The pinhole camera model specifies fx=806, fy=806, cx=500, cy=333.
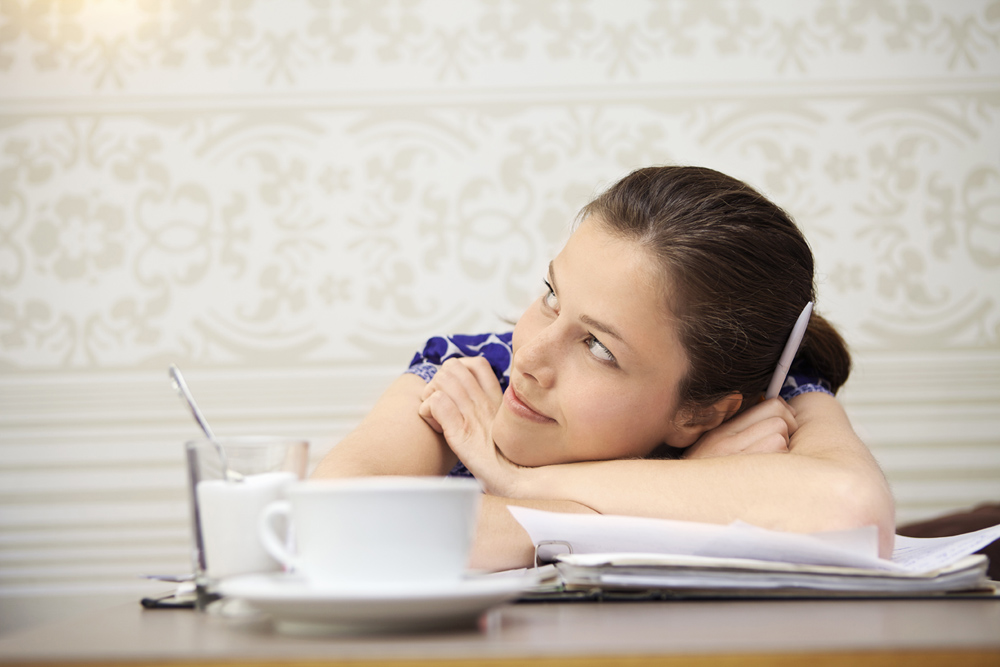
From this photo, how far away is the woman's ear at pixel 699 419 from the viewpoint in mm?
1066

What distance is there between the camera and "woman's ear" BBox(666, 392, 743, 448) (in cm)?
107

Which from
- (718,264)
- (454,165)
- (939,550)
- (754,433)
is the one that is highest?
(454,165)

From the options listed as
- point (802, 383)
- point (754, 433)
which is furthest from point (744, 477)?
point (802, 383)

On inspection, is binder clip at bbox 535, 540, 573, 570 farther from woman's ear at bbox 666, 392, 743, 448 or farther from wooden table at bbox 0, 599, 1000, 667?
woman's ear at bbox 666, 392, 743, 448

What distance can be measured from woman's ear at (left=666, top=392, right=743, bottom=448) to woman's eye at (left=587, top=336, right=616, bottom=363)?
161mm

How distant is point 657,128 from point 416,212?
628 mm

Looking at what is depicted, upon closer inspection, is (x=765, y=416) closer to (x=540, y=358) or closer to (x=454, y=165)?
(x=540, y=358)

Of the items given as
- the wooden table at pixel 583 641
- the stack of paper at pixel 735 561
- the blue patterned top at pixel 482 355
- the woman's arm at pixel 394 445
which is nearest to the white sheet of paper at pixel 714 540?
the stack of paper at pixel 735 561

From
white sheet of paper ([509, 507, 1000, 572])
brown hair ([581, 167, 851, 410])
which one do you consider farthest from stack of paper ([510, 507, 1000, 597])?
brown hair ([581, 167, 851, 410])

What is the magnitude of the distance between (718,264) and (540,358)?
245mm

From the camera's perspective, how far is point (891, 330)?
1970mm

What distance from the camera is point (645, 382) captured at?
0.98 m

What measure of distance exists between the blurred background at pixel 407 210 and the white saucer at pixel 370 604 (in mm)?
1583

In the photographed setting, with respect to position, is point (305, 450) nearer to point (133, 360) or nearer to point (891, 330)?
point (133, 360)
